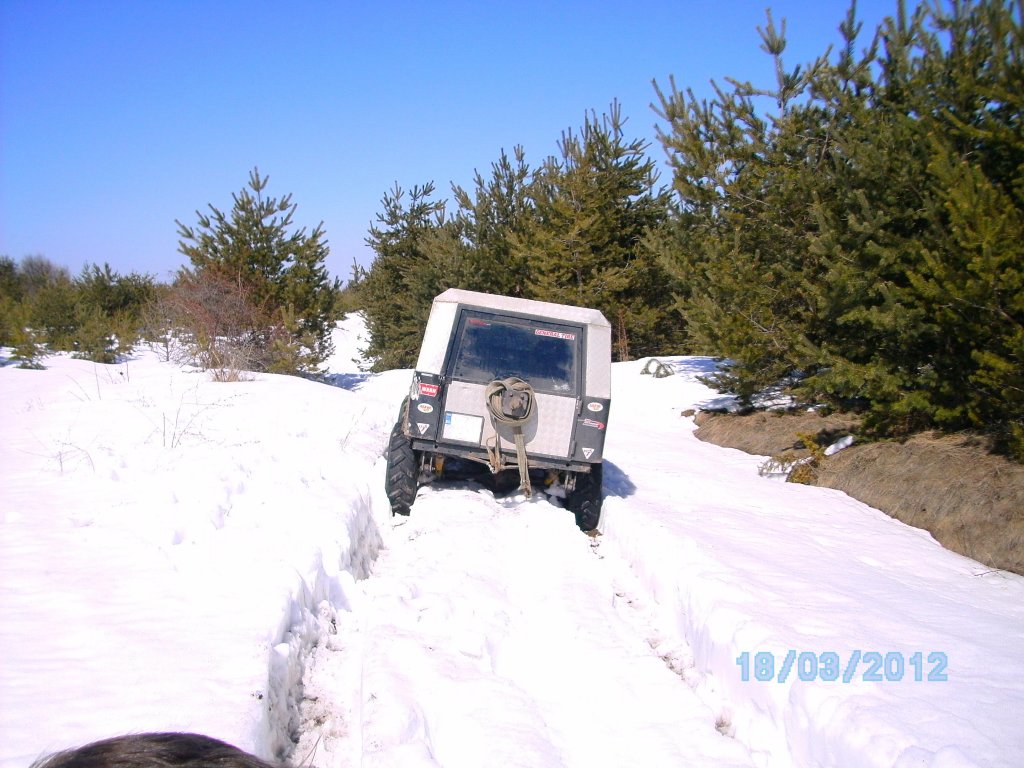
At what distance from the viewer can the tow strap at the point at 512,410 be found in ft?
22.7

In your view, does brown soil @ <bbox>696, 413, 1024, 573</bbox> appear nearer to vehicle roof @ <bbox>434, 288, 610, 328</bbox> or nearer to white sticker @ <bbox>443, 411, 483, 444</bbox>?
vehicle roof @ <bbox>434, 288, 610, 328</bbox>

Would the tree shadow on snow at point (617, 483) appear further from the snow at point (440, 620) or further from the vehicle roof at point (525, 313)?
the vehicle roof at point (525, 313)

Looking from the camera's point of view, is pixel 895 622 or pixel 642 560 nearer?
pixel 895 622

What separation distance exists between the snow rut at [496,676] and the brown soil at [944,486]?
402 centimetres

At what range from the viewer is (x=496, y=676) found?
12.6 feet

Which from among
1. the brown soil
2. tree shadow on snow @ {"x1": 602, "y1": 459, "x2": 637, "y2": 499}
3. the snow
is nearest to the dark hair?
the snow

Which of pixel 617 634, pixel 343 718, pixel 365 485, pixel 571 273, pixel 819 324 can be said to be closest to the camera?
pixel 343 718

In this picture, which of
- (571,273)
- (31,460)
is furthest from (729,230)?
(31,460)

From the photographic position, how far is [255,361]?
18516 millimetres

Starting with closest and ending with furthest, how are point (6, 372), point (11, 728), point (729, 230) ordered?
point (11, 728) < point (6, 372) < point (729, 230)

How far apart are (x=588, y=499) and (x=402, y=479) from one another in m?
1.99

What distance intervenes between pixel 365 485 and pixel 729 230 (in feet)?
37.9

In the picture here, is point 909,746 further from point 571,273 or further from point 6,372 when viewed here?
point 571,273

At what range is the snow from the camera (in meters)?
3.04
